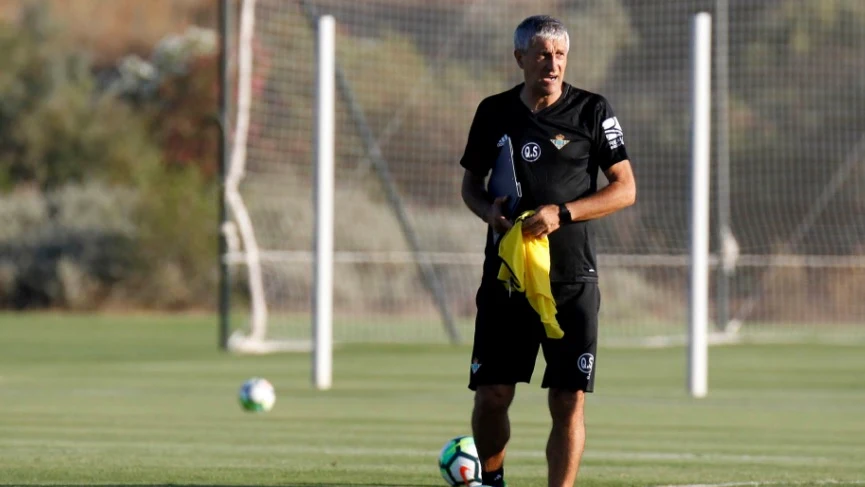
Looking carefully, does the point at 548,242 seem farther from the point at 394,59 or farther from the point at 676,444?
the point at 394,59

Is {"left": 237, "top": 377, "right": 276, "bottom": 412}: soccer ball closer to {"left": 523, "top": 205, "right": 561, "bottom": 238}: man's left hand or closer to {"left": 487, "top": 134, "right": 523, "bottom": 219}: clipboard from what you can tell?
{"left": 487, "top": 134, "right": 523, "bottom": 219}: clipboard

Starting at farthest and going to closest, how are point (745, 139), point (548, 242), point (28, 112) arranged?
point (28, 112)
point (745, 139)
point (548, 242)

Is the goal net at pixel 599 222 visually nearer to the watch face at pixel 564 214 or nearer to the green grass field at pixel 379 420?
the green grass field at pixel 379 420

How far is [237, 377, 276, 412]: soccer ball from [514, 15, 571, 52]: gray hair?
617cm

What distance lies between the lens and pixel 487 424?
8008 millimetres

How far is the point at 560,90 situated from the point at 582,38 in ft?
58.5

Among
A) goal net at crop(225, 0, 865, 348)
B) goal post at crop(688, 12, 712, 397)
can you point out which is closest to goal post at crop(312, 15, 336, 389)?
goal post at crop(688, 12, 712, 397)

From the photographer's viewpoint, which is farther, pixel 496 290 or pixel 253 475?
pixel 253 475

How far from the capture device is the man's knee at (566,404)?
766cm

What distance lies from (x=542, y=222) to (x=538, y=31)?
2.81 feet

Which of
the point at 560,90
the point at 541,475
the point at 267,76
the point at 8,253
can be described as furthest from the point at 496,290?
the point at 8,253

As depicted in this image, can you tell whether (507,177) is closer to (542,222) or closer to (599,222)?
(542,222)

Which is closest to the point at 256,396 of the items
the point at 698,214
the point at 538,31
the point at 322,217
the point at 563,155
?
the point at 322,217

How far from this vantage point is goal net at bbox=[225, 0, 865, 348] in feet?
78.0
